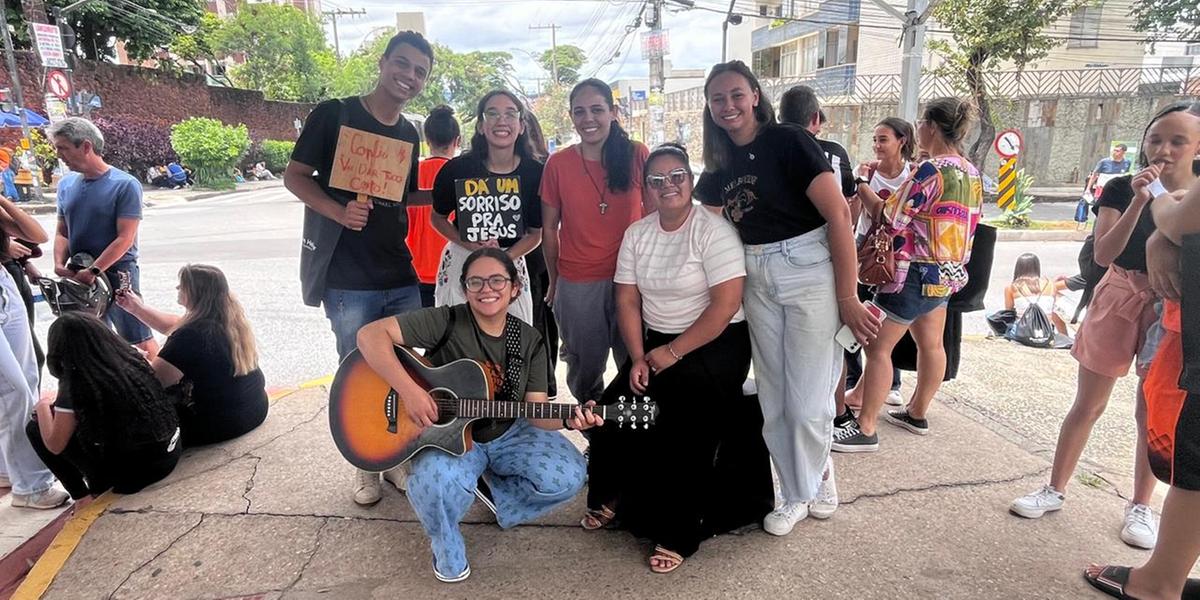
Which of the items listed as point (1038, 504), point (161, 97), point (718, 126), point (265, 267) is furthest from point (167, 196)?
point (1038, 504)

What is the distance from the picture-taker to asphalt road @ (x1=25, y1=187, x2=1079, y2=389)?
5.50m

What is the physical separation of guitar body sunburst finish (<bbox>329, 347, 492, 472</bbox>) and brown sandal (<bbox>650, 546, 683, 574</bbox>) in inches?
32.7

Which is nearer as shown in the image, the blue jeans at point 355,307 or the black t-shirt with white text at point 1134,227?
the black t-shirt with white text at point 1134,227

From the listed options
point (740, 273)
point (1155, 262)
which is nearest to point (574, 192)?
point (740, 273)

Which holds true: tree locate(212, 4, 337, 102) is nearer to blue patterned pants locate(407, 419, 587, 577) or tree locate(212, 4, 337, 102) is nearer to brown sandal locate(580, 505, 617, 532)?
blue patterned pants locate(407, 419, 587, 577)

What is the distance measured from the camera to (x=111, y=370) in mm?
2748

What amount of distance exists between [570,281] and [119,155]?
27550 millimetres

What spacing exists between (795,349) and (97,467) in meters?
3.13

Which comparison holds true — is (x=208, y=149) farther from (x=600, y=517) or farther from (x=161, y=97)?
(x=600, y=517)

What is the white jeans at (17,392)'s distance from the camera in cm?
284

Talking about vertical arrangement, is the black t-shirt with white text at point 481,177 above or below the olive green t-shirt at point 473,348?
above

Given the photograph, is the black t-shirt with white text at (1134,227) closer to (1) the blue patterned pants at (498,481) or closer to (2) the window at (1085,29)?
(1) the blue patterned pants at (498,481)

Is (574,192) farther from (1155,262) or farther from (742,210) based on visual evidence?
(1155,262)

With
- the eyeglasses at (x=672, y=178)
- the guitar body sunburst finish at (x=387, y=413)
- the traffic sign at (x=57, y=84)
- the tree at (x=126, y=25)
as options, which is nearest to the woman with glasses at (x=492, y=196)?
the guitar body sunburst finish at (x=387, y=413)
